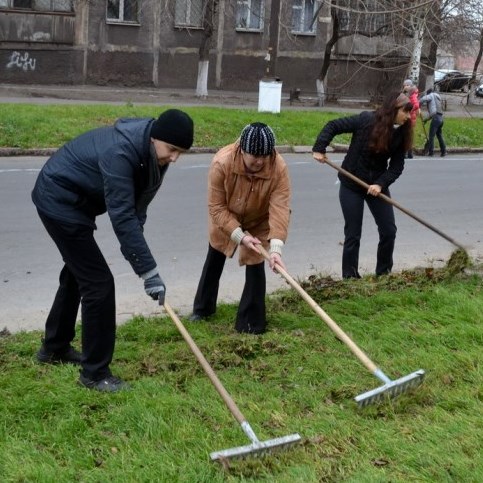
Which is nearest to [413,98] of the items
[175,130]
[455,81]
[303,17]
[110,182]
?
[455,81]

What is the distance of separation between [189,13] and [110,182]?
27.5 meters

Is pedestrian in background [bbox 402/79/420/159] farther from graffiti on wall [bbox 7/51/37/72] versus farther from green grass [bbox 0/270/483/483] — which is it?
graffiti on wall [bbox 7/51/37/72]

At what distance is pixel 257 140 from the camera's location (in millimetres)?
5043

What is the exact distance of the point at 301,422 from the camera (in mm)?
4055

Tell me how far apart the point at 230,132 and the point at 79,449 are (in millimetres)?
13968

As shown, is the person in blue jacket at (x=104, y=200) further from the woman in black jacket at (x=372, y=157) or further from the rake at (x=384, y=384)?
the woman in black jacket at (x=372, y=157)

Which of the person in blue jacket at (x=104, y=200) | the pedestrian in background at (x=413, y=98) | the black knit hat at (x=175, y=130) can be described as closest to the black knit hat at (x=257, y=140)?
the person in blue jacket at (x=104, y=200)

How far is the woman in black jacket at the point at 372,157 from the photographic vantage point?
6.52 metres

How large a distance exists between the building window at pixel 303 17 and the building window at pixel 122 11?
6.25m

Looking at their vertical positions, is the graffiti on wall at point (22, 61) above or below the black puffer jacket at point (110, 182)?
below

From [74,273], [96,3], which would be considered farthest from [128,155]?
[96,3]

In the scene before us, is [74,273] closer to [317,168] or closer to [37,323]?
[37,323]

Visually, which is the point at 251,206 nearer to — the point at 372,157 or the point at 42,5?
the point at 372,157

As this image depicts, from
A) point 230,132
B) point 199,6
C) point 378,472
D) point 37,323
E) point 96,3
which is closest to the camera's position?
point 378,472
